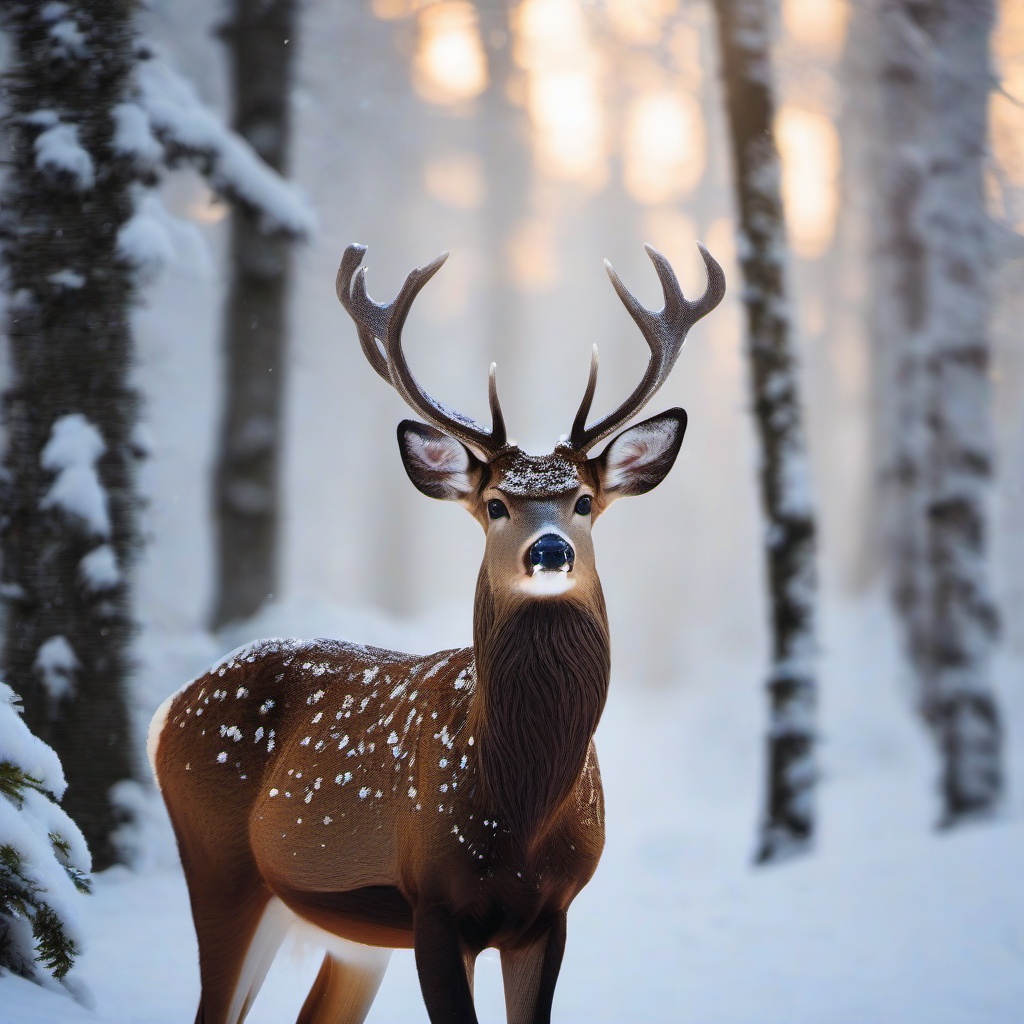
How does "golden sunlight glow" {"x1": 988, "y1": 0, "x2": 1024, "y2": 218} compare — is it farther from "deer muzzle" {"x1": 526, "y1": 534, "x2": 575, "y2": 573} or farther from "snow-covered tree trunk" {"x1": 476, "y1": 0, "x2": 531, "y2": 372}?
"snow-covered tree trunk" {"x1": 476, "y1": 0, "x2": 531, "y2": 372}

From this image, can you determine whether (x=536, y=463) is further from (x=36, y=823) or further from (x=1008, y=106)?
(x=1008, y=106)

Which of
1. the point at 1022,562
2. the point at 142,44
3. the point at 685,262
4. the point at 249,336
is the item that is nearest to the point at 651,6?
the point at 249,336

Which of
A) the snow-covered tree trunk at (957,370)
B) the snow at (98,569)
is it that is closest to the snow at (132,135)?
the snow at (98,569)

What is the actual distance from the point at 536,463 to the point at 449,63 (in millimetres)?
12713

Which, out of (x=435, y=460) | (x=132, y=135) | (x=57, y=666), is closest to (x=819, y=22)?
(x=132, y=135)

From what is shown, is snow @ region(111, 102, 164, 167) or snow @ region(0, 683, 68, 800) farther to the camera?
snow @ region(111, 102, 164, 167)

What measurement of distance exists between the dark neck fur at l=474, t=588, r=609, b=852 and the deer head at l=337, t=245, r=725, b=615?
0.06 metres

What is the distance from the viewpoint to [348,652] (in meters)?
3.66

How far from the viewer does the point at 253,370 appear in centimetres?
796

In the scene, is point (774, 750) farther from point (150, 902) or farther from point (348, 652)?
point (348, 652)

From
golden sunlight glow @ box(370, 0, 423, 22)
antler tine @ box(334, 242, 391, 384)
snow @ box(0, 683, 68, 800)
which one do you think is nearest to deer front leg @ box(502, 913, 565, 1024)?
snow @ box(0, 683, 68, 800)

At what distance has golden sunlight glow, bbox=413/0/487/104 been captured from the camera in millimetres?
12392

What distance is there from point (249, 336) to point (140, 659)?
306 cm

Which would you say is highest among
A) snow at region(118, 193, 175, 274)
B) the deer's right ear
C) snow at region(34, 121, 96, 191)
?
snow at region(34, 121, 96, 191)
